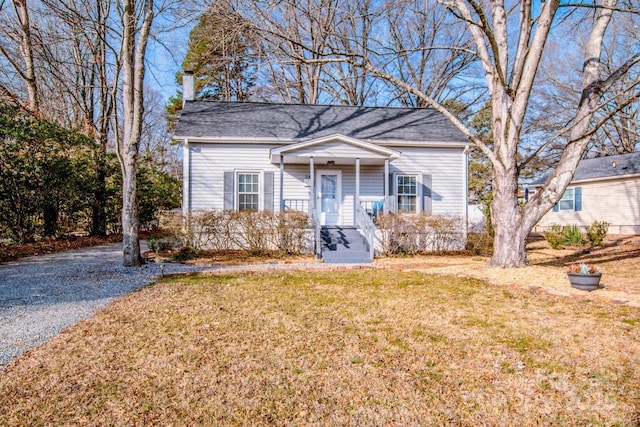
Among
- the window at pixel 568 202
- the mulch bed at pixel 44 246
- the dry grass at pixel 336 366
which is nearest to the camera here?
the dry grass at pixel 336 366

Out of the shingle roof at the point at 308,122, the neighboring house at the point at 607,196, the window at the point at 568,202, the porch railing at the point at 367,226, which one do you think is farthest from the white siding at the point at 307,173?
the window at the point at 568,202

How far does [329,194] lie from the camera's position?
1299 centimetres

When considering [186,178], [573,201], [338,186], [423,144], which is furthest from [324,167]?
[573,201]

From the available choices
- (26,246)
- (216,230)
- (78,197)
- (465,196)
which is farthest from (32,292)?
(465,196)

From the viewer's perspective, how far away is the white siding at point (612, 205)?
17.7 meters

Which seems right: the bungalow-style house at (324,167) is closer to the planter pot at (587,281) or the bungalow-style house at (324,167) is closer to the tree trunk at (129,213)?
the tree trunk at (129,213)

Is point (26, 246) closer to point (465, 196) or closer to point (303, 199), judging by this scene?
point (303, 199)

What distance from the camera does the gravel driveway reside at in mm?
4074

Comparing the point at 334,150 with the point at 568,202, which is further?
the point at 568,202

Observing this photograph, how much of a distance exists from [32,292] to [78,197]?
28.9 feet

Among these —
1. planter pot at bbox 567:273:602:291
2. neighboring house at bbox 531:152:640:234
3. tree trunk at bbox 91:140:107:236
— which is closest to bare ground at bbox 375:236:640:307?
planter pot at bbox 567:273:602:291

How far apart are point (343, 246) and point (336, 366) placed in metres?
7.99

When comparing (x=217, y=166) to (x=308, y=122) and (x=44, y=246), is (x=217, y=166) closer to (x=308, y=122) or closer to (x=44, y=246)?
(x=308, y=122)

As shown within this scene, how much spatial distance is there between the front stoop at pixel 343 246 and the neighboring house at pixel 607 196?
1416cm
